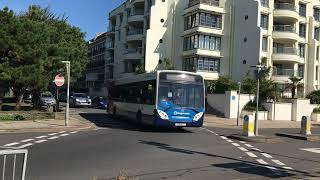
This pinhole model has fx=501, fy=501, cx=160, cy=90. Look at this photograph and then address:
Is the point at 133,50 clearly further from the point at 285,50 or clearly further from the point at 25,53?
the point at 25,53

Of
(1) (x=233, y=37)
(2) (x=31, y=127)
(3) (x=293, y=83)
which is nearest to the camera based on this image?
(2) (x=31, y=127)

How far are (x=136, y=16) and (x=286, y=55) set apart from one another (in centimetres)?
2147

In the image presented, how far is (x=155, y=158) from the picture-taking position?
1408 cm

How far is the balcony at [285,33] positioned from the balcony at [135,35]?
17942 millimetres

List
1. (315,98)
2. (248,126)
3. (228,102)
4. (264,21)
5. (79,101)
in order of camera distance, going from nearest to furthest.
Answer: (248,126)
(228,102)
(79,101)
(315,98)
(264,21)

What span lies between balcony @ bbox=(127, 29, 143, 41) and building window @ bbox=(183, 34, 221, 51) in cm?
820

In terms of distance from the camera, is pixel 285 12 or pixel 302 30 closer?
pixel 285 12

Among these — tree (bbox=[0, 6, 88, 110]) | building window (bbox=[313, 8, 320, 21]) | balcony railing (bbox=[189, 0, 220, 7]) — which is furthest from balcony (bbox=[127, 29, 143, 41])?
tree (bbox=[0, 6, 88, 110])

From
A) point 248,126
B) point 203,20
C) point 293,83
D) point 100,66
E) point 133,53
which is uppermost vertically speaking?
point 203,20

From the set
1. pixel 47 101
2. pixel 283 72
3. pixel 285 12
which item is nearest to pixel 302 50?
pixel 283 72

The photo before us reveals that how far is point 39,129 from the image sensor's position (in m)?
22.8

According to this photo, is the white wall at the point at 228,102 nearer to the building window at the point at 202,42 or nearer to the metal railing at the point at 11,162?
the building window at the point at 202,42

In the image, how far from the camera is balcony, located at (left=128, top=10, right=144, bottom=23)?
2724 inches

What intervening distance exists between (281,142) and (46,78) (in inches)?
639
